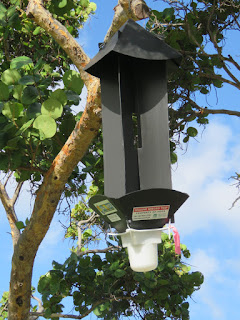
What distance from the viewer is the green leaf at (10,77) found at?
3309 mm

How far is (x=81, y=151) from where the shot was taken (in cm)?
367

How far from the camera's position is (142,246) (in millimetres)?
2312

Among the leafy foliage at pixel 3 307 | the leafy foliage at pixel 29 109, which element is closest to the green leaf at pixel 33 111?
the leafy foliage at pixel 29 109

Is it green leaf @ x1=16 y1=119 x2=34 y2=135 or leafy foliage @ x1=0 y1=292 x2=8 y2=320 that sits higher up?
green leaf @ x1=16 y1=119 x2=34 y2=135

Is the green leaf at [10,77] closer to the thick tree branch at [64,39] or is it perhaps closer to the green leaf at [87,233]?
the thick tree branch at [64,39]

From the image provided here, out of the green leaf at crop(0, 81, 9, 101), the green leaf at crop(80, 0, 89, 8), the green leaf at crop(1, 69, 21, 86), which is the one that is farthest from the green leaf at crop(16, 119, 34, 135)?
the green leaf at crop(80, 0, 89, 8)

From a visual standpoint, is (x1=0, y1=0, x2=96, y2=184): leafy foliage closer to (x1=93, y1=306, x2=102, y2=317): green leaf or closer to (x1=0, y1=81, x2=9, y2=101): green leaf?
(x1=0, y1=81, x2=9, y2=101): green leaf

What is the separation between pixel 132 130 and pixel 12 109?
3.49ft

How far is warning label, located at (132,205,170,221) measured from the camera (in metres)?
2.23

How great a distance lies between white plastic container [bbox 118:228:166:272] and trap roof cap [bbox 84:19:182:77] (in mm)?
814

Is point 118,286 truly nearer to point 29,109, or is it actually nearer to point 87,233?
point 87,233

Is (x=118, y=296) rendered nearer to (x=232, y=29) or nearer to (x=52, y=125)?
(x=52, y=125)

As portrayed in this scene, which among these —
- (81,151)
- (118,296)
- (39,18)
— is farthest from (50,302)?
(39,18)

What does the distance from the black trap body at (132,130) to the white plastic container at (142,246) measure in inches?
1.3
